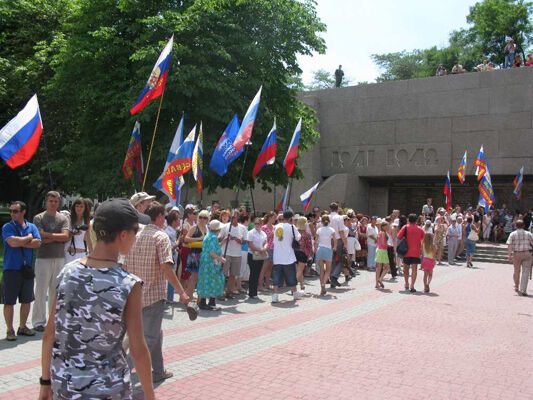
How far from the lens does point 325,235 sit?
12039mm

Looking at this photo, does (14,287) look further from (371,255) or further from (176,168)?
(371,255)

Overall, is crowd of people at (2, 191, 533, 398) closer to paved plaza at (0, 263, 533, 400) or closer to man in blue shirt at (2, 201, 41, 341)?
man in blue shirt at (2, 201, 41, 341)

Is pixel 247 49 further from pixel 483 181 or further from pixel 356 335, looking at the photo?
pixel 356 335

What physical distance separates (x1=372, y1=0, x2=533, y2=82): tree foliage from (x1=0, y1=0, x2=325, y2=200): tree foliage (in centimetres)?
2998

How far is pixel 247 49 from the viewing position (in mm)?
18703

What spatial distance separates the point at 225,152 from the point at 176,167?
1.44 m

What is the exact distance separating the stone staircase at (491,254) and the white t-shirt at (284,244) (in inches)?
493

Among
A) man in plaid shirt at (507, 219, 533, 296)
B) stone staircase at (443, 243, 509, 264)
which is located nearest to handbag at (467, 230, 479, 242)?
stone staircase at (443, 243, 509, 264)

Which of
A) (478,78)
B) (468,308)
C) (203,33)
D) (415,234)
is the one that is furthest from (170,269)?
(478,78)

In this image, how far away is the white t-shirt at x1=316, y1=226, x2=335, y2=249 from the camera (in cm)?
1202

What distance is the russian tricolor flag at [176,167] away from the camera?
37.3 feet

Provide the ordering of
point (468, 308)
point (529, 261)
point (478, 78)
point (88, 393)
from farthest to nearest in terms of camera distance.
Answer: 1. point (478, 78)
2. point (529, 261)
3. point (468, 308)
4. point (88, 393)

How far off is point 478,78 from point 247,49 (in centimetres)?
1427

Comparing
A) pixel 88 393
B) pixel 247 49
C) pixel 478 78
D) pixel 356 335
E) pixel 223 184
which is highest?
pixel 478 78
